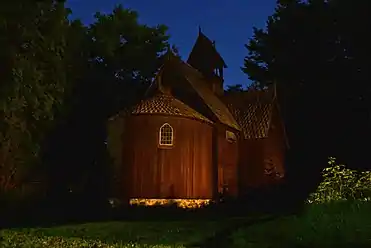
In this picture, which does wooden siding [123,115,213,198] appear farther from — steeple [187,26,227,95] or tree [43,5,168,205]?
steeple [187,26,227,95]

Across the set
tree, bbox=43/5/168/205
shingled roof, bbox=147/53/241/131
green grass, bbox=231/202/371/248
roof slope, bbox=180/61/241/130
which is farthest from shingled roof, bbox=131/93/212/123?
green grass, bbox=231/202/371/248

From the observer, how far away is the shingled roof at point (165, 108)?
28859 mm

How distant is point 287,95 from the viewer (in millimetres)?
44094

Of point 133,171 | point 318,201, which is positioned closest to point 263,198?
point 133,171

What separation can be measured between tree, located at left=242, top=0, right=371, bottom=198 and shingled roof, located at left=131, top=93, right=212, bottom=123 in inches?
525

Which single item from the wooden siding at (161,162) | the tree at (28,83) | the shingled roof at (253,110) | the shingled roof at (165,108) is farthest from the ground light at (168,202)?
the shingled roof at (253,110)

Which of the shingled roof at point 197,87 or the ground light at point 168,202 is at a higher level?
the shingled roof at point 197,87

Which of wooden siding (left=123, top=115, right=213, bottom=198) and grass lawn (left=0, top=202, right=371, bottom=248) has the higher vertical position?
wooden siding (left=123, top=115, right=213, bottom=198)

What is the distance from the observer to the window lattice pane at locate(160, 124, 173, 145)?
2892cm

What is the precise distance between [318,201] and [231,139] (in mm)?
16051

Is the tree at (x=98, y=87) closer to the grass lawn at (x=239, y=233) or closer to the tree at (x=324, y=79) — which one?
the grass lawn at (x=239, y=233)

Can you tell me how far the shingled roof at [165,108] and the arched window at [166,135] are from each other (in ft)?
2.66

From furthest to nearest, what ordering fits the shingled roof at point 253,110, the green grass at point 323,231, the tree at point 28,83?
the shingled roof at point 253,110 < the tree at point 28,83 < the green grass at point 323,231

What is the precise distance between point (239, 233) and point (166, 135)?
531 inches
